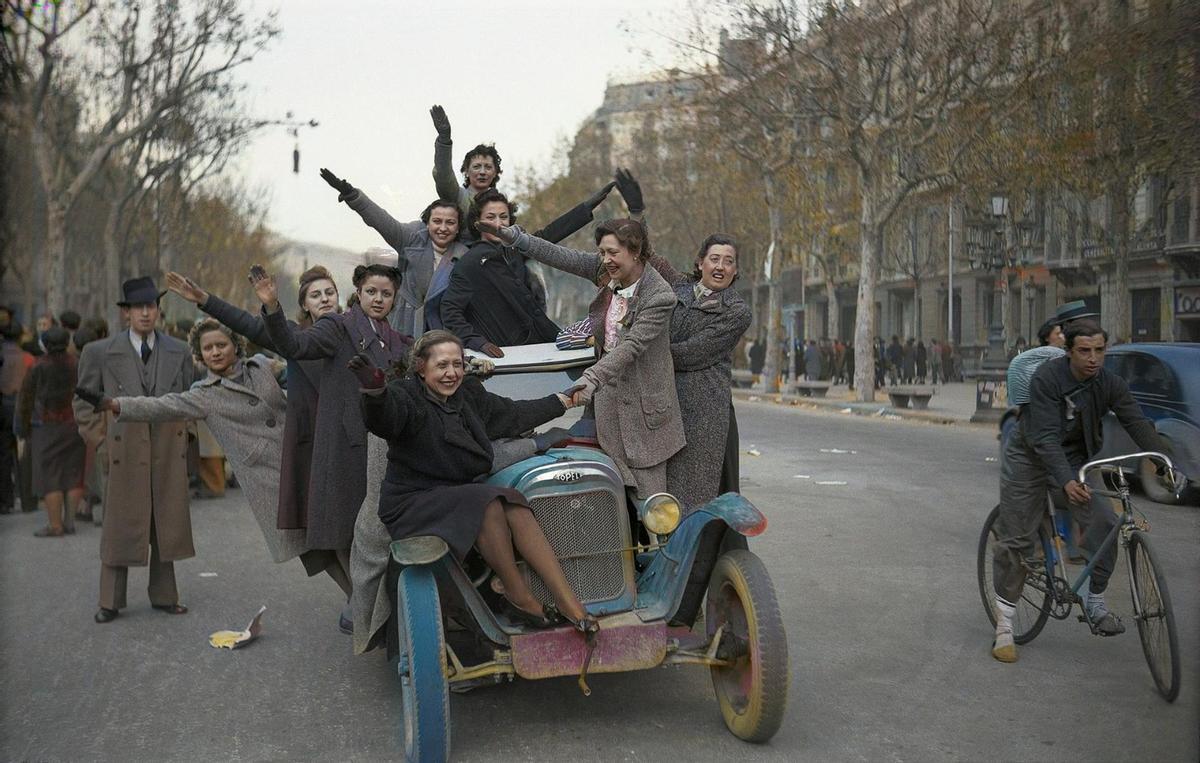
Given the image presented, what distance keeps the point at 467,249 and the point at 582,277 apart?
733 millimetres

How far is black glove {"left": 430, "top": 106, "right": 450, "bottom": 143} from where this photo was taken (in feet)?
25.1

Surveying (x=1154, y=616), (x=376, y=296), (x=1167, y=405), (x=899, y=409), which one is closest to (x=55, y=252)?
(x=899, y=409)

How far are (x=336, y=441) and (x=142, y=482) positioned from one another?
1.94m

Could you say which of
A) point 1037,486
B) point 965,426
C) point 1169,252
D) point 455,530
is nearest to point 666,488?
point 455,530

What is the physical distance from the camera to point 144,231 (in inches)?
1704

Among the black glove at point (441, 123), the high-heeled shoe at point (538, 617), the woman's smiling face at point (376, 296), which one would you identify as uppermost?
the black glove at point (441, 123)

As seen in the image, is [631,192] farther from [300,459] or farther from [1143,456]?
[1143,456]

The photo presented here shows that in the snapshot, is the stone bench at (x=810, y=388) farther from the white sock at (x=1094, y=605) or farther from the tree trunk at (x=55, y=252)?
the white sock at (x=1094, y=605)

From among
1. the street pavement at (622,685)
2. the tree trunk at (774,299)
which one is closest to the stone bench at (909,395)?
the tree trunk at (774,299)

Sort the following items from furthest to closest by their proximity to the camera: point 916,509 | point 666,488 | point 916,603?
point 916,509 → point 916,603 → point 666,488

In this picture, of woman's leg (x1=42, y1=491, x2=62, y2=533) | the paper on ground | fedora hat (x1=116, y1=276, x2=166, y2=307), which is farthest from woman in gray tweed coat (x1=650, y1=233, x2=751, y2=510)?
woman's leg (x1=42, y1=491, x2=62, y2=533)

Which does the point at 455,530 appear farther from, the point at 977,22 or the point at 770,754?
the point at 977,22

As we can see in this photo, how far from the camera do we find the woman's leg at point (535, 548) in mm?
4828

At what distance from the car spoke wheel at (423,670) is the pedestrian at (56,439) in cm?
747
